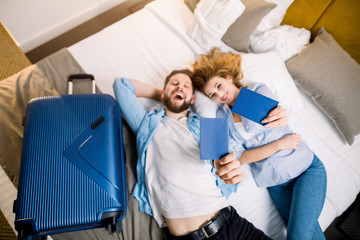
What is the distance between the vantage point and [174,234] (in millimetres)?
1145

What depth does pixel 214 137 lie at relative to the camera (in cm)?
90

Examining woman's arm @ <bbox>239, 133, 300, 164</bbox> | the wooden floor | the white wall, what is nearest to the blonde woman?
woman's arm @ <bbox>239, 133, 300, 164</bbox>

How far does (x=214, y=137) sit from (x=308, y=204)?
2.49ft

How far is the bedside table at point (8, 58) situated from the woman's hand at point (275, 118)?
6.11ft

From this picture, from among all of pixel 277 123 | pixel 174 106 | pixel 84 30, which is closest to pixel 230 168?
→ pixel 277 123

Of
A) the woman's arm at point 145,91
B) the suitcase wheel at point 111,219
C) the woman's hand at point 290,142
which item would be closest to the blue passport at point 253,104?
the woman's hand at point 290,142

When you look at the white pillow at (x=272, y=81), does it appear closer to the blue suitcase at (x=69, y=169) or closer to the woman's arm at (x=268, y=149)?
the woman's arm at (x=268, y=149)

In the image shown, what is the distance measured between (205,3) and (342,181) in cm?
153

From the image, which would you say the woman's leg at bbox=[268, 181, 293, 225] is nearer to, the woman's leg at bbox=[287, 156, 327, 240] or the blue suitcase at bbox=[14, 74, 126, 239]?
the woman's leg at bbox=[287, 156, 327, 240]

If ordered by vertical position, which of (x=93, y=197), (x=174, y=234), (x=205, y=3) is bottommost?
(x=174, y=234)

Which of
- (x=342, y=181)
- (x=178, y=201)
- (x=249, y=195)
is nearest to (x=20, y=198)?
(x=178, y=201)

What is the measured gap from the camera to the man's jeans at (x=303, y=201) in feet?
3.88

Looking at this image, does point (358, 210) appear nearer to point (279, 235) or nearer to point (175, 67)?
point (279, 235)

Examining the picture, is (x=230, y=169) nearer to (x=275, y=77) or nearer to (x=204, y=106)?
(x=204, y=106)
